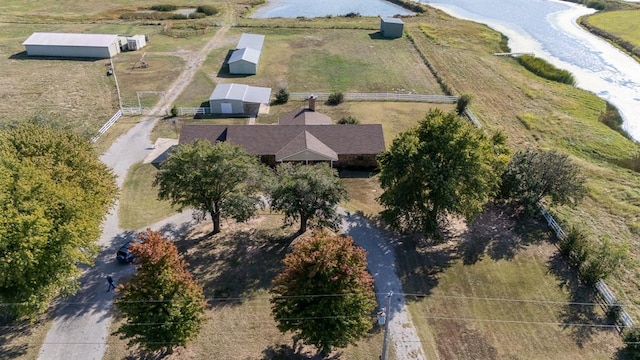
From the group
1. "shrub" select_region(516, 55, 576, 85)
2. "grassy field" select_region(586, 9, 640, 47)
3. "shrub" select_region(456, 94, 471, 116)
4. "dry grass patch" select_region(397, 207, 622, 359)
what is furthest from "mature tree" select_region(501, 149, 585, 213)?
"grassy field" select_region(586, 9, 640, 47)

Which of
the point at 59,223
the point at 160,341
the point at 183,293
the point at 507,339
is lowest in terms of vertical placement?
the point at 507,339

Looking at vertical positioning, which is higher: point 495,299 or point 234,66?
point 234,66

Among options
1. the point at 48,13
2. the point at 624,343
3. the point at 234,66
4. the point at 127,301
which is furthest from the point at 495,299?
the point at 48,13

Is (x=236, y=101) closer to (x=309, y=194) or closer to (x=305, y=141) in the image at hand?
(x=305, y=141)

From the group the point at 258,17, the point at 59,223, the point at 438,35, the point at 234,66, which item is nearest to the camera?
the point at 59,223

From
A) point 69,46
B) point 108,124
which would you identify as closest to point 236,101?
point 108,124

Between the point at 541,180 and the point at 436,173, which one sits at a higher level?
the point at 436,173

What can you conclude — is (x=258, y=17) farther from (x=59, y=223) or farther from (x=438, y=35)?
(x=59, y=223)
